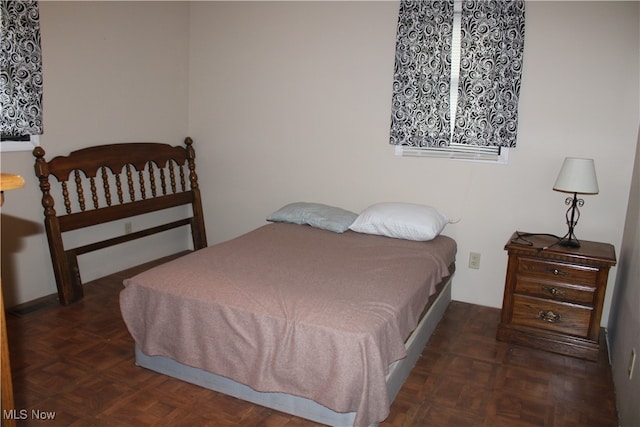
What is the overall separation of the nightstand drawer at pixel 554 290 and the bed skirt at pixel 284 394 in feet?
2.16

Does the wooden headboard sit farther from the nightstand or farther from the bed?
the nightstand

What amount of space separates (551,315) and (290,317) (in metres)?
1.69

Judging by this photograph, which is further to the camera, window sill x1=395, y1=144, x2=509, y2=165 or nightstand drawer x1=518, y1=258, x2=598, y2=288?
window sill x1=395, y1=144, x2=509, y2=165

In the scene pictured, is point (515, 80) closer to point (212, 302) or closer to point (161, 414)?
point (212, 302)

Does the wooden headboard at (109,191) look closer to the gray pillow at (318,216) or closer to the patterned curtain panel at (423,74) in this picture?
the gray pillow at (318,216)

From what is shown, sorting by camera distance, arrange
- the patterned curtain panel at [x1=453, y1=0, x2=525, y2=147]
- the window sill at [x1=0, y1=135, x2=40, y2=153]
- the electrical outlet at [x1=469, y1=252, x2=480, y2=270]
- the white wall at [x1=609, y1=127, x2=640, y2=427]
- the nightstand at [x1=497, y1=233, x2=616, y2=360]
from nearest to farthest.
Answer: the white wall at [x1=609, y1=127, x2=640, y2=427] → the nightstand at [x1=497, y1=233, x2=616, y2=360] → the window sill at [x1=0, y1=135, x2=40, y2=153] → the patterned curtain panel at [x1=453, y1=0, x2=525, y2=147] → the electrical outlet at [x1=469, y1=252, x2=480, y2=270]

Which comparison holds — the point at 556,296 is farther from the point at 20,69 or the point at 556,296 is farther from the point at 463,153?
the point at 20,69

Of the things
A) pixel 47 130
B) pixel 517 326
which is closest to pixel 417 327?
pixel 517 326

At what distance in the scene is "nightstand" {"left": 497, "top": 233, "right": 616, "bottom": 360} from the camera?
2.85 meters

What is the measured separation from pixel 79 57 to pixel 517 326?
130 inches

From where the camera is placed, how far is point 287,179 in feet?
13.6

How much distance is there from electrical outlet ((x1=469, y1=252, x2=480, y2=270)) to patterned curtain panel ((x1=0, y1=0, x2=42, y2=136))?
3002mm

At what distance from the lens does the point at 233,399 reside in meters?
2.34

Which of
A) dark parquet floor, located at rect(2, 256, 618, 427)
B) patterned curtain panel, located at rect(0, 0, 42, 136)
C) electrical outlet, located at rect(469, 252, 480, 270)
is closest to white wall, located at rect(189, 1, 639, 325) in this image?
electrical outlet, located at rect(469, 252, 480, 270)
